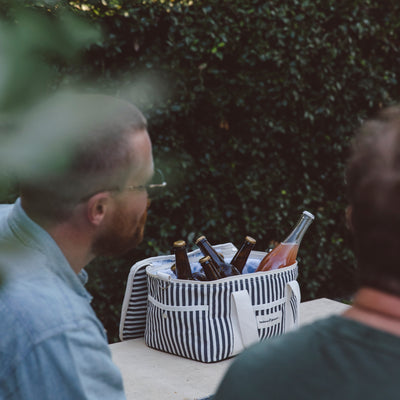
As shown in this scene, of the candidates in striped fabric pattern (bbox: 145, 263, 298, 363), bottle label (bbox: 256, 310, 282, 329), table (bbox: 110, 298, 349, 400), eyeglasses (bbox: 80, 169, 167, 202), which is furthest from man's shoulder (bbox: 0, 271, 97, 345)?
bottle label (bbox: 256, 310, 282, 329)

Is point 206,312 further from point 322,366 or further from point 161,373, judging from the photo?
point 322,366

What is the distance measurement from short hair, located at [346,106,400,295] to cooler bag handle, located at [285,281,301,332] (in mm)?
1151

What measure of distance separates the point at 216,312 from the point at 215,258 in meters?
0.25

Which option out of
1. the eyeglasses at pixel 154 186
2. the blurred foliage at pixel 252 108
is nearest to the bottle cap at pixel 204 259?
the eyeglasses at pixel 154 186

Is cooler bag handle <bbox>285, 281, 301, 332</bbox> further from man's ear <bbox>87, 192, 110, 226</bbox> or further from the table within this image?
man's ear <bbox>87, 192, 110, 226</bbox>

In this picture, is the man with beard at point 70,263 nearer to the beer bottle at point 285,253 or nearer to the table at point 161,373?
the table at point 161,373

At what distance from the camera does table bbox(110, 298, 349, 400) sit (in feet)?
4.74

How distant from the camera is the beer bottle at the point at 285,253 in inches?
78.5

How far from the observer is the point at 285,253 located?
2.04 meters

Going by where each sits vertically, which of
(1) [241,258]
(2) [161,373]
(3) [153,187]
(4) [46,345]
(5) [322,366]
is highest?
(3) [153,187]

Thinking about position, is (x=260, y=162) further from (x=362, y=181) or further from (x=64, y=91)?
(x=64, y=91)

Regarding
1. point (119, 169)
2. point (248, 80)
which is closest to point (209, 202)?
point (248, 80)

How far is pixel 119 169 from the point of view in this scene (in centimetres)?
120

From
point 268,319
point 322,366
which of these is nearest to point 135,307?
point 268,319
